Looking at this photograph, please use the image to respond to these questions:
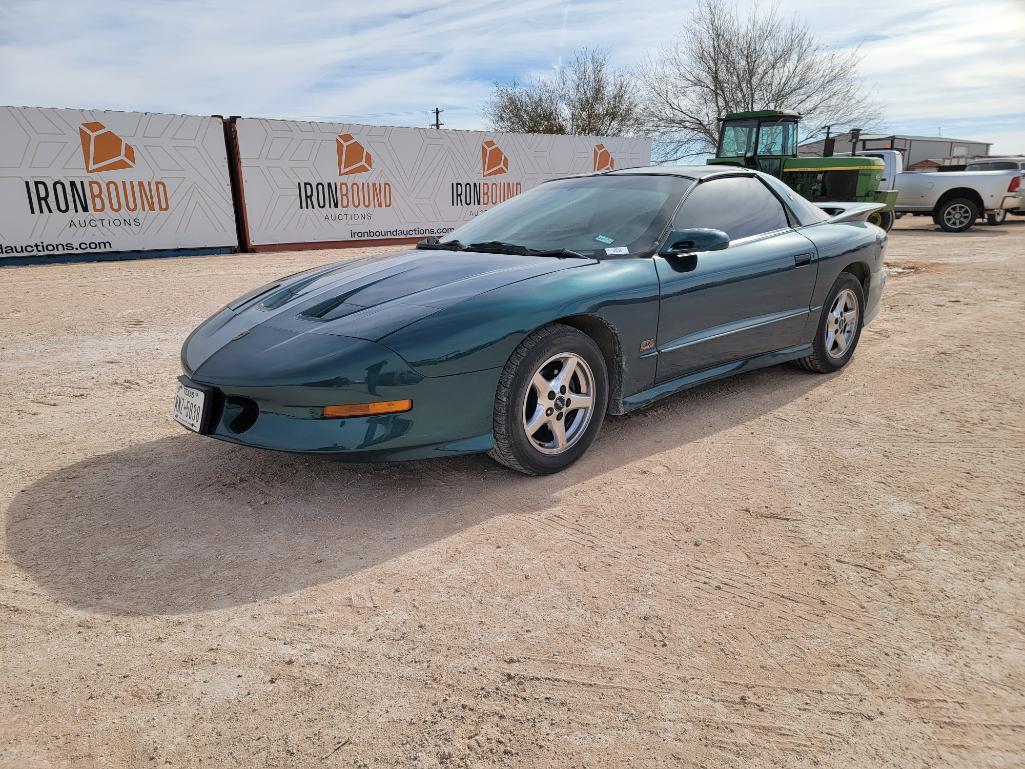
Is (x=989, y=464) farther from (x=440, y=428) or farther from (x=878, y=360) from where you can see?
(x=440, y=428)

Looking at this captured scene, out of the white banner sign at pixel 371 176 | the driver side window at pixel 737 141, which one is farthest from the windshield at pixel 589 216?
the driver side window at pixel 737 141

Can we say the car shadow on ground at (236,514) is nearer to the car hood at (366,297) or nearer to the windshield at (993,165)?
the car hood at (366,297)

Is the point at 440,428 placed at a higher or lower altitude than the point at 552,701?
higher

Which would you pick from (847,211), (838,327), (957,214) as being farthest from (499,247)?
(957,214)

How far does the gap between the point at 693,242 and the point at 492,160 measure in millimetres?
15105

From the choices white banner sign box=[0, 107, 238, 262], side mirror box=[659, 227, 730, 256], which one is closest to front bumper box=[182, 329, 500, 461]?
side mirror box=[659, 227, 730, 256]

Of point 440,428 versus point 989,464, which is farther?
point 989,464

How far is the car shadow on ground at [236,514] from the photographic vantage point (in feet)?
8.05

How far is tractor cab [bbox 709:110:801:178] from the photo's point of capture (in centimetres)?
1497

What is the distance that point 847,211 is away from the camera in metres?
5.23

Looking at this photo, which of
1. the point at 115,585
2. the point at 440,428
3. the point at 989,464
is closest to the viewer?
the point at 115,585

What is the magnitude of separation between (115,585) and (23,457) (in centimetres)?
154

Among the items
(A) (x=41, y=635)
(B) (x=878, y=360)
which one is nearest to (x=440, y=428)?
(A) (x=41, y=635)

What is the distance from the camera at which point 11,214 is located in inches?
486
